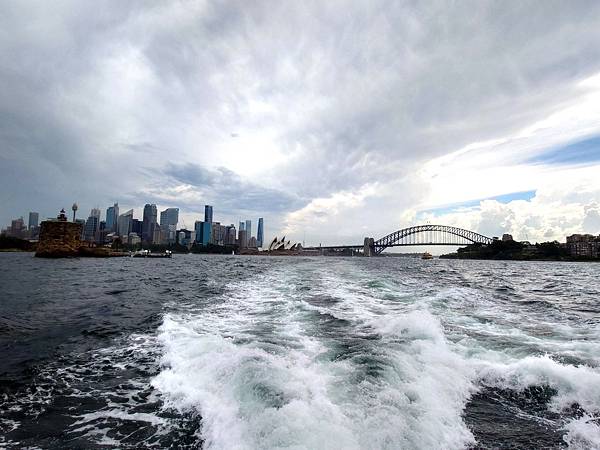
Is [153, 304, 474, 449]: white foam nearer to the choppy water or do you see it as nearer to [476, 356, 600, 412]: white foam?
the choppy water

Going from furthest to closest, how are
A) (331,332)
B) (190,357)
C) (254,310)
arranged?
(254,310)
(331,332)
(190,357)

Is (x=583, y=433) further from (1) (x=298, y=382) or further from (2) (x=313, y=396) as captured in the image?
(1) (x=298, y=382)

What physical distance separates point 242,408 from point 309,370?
1.69 m

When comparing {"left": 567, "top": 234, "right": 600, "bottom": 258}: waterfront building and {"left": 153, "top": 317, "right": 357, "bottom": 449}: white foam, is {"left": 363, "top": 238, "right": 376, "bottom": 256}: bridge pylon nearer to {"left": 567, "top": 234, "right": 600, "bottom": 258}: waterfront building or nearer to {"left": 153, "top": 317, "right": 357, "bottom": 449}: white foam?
{"left": 567, "top": 234, "right": 600, "bottom": 258}: waterfront building

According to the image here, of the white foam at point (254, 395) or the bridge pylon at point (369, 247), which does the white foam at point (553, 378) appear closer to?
the white foam at point (254, 395)

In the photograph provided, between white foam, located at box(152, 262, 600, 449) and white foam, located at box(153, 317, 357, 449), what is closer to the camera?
white foam, located at box(153, 317, 357, 449)

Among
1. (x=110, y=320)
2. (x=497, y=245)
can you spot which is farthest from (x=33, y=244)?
(x=497, y=245)

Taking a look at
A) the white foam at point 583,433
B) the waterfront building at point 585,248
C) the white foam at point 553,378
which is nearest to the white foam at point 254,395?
the white foam at point 583,433

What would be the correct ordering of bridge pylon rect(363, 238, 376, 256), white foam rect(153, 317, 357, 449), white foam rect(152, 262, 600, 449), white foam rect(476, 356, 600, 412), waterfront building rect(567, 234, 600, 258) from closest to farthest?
white foam rect(153, 317, 357, 449) → white foam rect(152, 262, 600, 449) → white foam rect(476, 356, 600, 412) → waterfront building rect(567, 234, 600, 258) → bridge pylon rect(363, 238, 376, 256)

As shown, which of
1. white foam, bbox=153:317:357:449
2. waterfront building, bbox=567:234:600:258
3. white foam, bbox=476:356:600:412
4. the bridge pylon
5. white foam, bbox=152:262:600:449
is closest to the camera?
white foam, bbox=153:317:357:449

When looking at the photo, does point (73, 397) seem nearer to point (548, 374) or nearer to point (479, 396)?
point (479, 396)

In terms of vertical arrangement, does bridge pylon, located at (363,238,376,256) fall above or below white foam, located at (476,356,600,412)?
above

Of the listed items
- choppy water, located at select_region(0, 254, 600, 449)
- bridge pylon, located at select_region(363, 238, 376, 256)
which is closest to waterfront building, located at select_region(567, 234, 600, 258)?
bridge pylon, located at select_region(363, 238, 376, 256)

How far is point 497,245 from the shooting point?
5433 inches
